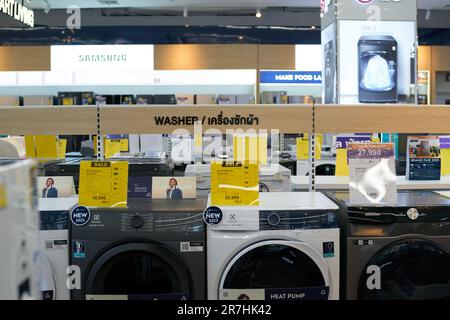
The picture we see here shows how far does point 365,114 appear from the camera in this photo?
2.22m

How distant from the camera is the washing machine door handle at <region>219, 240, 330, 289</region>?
6.34 ft

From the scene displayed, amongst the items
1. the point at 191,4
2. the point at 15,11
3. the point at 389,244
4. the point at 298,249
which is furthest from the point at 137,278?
the point at 191,4

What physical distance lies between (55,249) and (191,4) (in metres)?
7.42

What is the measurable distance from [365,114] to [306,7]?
7520 millimetres

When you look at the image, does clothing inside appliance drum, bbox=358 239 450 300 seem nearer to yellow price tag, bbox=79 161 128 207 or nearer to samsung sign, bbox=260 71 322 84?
yellow price tag, bbox=79 161 128 207

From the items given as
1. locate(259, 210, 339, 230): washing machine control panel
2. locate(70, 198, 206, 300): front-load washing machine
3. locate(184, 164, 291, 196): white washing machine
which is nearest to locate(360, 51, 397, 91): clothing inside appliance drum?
locate(184, 164, 291, 196): white washing machine

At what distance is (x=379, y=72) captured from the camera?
16.6ft

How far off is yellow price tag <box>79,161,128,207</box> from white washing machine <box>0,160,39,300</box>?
4.33ft

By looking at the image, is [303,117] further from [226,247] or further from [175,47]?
[175,47]

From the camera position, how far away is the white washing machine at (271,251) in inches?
76.7

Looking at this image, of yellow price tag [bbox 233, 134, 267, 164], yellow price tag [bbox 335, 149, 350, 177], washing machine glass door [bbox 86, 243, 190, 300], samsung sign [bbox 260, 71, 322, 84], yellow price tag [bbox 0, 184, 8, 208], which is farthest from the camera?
samsung sign [bbox 260, 71, 322, 84]

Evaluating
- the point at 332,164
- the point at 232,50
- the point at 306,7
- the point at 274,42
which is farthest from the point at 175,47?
the point at 332,164

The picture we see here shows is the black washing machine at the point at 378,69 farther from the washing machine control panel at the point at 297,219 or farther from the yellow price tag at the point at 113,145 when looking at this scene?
the washing machine control panel at the point at 297,219

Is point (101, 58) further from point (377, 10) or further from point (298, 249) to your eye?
point (298, 249)
